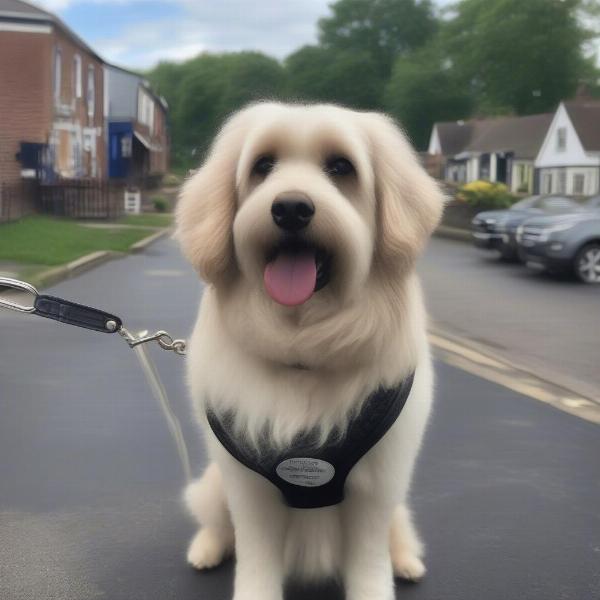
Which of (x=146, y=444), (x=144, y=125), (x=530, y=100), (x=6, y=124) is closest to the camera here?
(x=146, y=444)

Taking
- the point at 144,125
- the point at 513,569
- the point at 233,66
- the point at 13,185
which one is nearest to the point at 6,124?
the point at 13,185

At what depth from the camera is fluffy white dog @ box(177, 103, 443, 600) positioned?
2484mm

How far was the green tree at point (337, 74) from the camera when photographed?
8450 cm

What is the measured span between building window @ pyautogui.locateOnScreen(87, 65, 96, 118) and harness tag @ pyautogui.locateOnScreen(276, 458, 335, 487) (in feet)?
133

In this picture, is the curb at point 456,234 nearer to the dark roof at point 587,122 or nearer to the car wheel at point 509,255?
the car wheel at point 509,255

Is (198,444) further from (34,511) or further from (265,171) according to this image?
(265,171)

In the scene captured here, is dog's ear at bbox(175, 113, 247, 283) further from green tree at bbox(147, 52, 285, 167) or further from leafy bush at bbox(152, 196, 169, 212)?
green tree at bbox(147, 52, 285, 167)

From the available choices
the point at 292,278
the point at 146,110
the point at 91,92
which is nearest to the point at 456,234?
the point at 91,92

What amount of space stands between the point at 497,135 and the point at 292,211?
77.8 metres

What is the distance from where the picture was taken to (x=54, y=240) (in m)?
20.6

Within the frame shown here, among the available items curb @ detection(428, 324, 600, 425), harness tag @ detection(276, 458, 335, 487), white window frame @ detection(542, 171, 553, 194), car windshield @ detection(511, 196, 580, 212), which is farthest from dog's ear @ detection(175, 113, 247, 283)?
white window frame @ detection(542, 171, 553, 194)

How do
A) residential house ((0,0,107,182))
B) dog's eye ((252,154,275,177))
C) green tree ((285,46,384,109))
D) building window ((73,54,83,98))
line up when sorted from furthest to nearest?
1. green tree ((285,46,384,109))
2. building window ((73,54,83,98))
3. residential house ((0,0,107,182))
4. dog's eye ((252,154,275,177))

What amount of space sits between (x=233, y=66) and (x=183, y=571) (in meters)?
90.7

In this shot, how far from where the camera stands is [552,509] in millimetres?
4367
